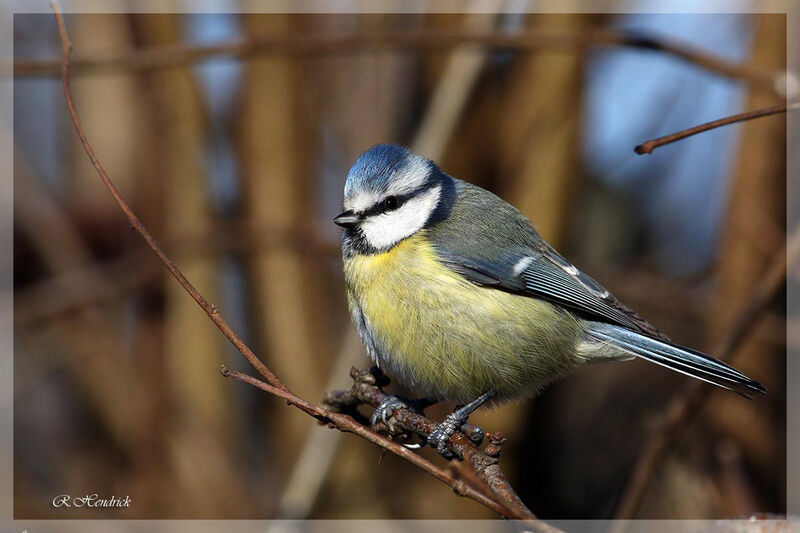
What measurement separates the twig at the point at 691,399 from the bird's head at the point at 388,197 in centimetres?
79

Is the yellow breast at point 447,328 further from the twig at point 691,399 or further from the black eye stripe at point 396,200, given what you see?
the twig at point 691,399

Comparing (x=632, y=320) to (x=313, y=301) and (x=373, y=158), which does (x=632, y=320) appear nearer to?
(x=373, y=158)

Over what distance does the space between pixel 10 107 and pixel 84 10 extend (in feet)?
1.48

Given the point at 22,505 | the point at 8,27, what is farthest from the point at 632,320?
the point at 8,27

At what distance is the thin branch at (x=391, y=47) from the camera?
179cm

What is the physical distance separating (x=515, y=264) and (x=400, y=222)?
0.27 m

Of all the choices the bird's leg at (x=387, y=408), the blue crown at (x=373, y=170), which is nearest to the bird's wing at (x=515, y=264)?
the blue crown at (x=373, y=170)

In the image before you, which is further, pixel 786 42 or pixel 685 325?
pixel 685 325

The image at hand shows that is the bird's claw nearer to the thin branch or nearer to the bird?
the bird

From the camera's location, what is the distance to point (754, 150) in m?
2.29

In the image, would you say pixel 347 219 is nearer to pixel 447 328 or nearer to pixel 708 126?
pixel 447 328

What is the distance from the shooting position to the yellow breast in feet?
4.70

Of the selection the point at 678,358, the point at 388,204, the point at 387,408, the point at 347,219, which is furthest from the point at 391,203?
the point at 678,358

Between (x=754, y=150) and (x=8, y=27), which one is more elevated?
(x=8, y=27)
